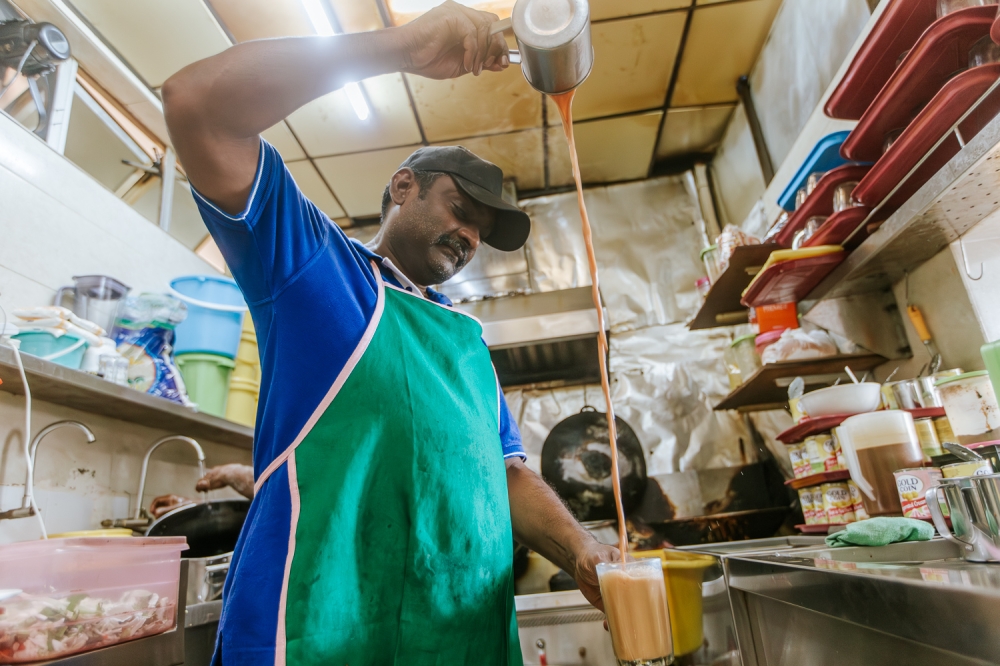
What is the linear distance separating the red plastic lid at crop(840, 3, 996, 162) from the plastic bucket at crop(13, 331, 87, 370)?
241 centimetres

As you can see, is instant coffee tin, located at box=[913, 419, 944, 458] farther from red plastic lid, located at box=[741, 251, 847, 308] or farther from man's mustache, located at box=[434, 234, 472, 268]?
man's mustache, located at box=[434, 234, 472, 268]

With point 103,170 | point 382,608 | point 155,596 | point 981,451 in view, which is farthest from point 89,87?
point 981,451

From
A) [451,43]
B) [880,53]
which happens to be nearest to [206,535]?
[451,43]

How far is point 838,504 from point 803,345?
54cm

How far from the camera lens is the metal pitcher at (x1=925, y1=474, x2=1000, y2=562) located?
875mm

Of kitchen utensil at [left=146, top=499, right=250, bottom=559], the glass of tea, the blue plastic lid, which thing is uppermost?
the blue plastic lid

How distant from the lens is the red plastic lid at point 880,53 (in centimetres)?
148

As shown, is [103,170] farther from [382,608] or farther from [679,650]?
[679,650]

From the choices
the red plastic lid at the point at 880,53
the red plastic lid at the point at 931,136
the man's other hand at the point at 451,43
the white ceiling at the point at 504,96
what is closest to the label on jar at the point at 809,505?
the red plastic lid at the point at 931,136

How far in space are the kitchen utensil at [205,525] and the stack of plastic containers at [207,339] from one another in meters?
0.53

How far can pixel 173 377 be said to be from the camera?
2252 millimetres

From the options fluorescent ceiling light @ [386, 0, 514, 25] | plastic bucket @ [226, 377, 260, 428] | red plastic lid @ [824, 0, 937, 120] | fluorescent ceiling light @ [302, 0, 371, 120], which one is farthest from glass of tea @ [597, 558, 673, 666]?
fluorescent ceiling light @ [302, 0, 371, 120]

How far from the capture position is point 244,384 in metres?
2.72

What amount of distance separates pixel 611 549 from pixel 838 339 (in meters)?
1.39
